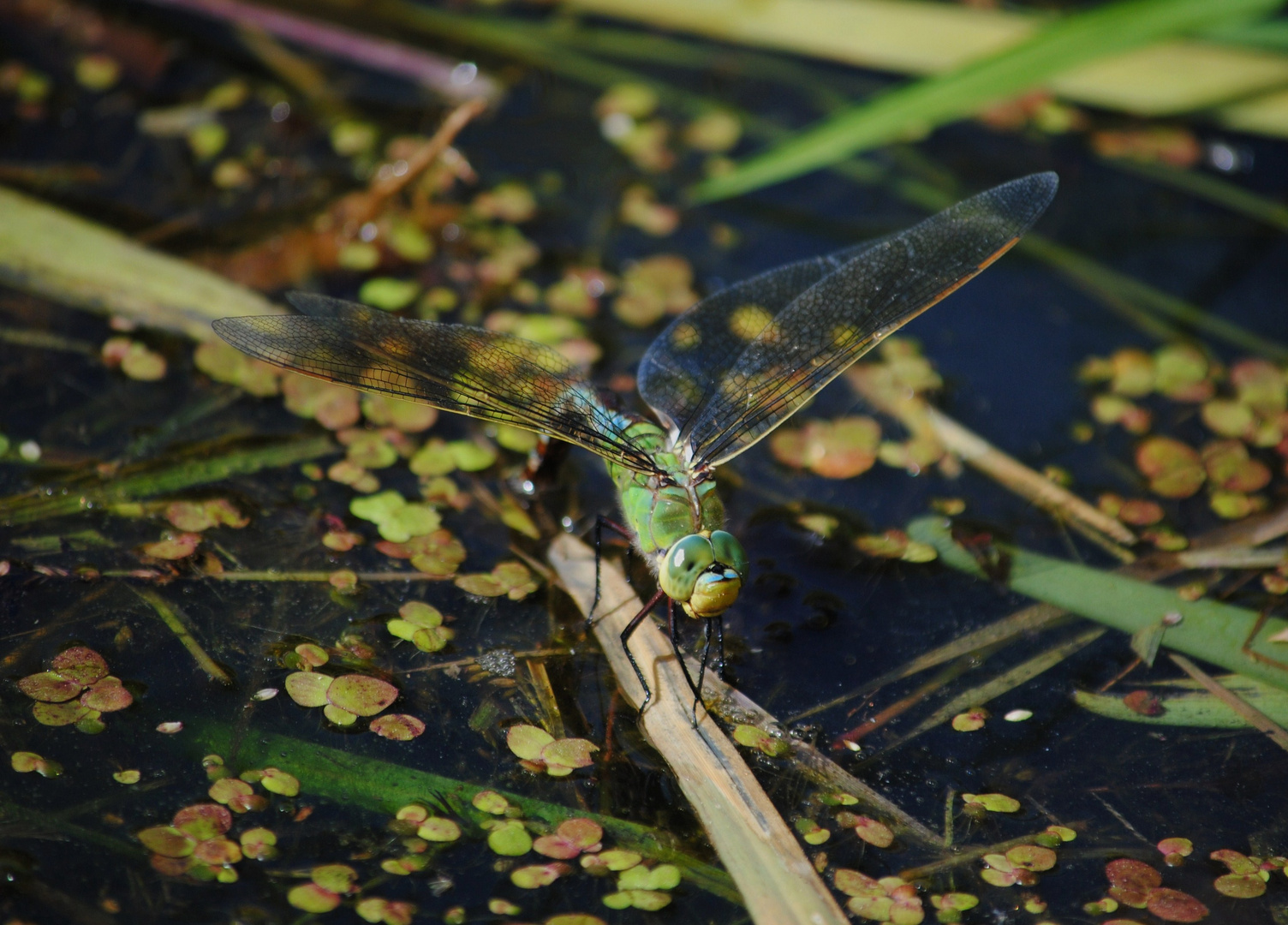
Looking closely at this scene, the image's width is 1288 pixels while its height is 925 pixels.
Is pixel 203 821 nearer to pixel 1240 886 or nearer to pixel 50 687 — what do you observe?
pixel 50 687

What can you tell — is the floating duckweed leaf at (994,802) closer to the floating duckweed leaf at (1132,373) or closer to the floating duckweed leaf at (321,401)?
the floating duckweed leaf at (1132,373)

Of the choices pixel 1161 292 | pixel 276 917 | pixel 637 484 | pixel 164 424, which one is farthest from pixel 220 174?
pixel 1161 292

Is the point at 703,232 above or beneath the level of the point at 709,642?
above

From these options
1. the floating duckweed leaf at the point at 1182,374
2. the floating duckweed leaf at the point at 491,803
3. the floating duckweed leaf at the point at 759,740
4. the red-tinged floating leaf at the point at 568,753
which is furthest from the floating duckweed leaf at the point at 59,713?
the floating duckweed leaf at the point at 1182,374

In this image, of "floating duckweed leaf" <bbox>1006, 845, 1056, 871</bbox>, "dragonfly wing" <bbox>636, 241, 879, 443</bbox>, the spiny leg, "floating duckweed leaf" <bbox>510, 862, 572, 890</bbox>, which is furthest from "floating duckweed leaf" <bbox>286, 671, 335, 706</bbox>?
"floating duckweed leaf" <bbox>1006, 845, 1056, 871</bbox>

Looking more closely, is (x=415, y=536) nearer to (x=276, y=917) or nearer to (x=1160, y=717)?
(x=276, y=917)

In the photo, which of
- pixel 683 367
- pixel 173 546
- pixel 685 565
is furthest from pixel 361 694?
pixel 683 367

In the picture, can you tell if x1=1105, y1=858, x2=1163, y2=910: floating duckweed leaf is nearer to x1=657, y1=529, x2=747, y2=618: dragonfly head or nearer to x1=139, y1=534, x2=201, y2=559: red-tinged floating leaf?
x1=657, y1=529, x2=747, y2=618: dragonfly head
